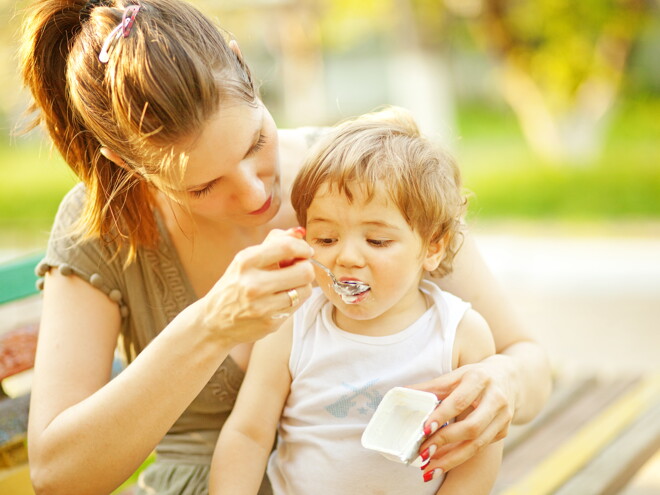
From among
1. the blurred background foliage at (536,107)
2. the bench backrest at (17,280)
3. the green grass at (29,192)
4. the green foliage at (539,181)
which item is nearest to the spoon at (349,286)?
the bench backrest at (17,280)

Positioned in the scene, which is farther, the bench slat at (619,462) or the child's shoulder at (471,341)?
the bench slat at (619,462)

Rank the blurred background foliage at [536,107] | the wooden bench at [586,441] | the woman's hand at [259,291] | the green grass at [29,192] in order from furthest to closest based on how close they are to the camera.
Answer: the green grass at [29,192] → the blurred background foliage at [536,107] → the wooden bench at [586,441] → the woman's hand at [259,291]

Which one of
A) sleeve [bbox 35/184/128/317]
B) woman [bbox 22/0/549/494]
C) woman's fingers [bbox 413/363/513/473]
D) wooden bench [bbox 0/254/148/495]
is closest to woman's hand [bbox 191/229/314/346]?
woman [bbox 22/0/549/494]

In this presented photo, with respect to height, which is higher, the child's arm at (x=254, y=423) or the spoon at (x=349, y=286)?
the spoon at (x=349, y=286)

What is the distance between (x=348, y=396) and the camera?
1.89 m

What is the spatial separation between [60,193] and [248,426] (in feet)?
31.8

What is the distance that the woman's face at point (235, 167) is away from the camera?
1770mm

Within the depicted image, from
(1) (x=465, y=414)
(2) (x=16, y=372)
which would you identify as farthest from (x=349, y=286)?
(2) (x=16, y=372)

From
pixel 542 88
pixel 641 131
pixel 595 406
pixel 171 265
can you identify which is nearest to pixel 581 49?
pixel 542 88

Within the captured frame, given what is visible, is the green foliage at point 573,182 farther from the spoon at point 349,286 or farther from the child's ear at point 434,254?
the spoon at point 349,286

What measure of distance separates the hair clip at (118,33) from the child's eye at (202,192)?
319 millimetres

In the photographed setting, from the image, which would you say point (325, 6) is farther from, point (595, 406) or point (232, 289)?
point (232, 289)

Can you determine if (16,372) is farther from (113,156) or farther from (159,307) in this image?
(113,156)

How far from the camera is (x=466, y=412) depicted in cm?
181
